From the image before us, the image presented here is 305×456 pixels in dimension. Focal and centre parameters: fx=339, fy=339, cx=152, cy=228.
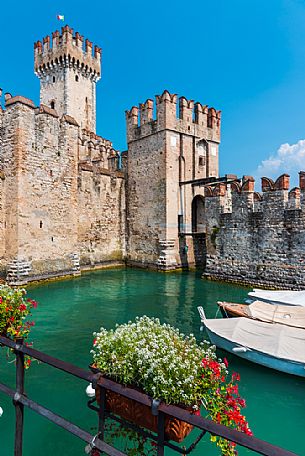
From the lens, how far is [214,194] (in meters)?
20.2

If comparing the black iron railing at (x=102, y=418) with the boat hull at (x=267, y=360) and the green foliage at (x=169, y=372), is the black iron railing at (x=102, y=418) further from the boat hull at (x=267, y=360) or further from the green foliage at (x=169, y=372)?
the boat hull at (x=267, y=360)

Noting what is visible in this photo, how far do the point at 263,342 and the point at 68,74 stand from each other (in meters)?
37.6

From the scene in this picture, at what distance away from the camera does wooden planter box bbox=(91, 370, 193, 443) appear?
2.87m

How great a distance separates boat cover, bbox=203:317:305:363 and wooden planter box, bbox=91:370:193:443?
17.5ft

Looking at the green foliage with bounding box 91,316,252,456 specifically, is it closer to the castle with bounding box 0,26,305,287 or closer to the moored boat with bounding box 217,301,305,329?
the moored boat with bounding box 217,301,305,329

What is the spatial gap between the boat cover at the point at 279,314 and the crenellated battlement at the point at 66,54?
119 ft

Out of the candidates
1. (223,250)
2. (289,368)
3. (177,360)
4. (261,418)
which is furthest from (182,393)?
(223,250)

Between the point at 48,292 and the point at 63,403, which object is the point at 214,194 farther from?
the point at 63,403

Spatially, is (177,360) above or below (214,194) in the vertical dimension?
below

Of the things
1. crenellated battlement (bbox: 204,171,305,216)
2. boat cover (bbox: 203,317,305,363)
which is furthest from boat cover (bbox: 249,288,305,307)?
crenellated battlement (bbox: 204,171,305,216)

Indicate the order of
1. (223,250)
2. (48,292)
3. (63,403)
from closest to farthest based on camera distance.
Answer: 1. (63,403)
2. (48,292)
3. (223,250)

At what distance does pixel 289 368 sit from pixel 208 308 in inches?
244

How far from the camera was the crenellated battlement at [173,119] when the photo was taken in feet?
73.8

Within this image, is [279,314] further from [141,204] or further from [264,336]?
[141,204]
